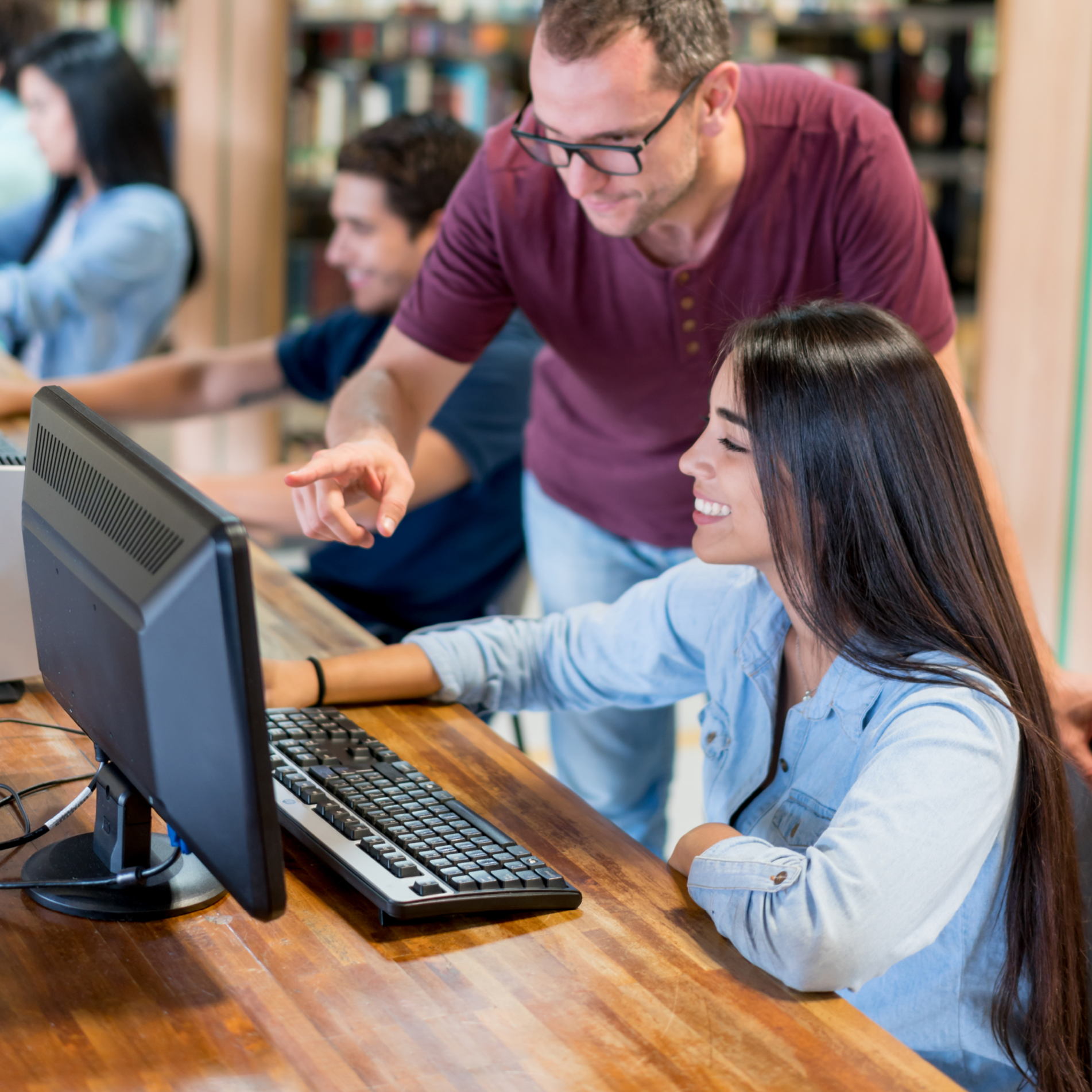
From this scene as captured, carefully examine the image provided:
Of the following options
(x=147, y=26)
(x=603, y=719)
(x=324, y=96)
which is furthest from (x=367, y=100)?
(x=603, y=719)

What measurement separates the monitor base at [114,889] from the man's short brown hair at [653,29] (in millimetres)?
893

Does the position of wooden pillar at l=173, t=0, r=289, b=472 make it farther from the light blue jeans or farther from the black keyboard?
the black keyboard

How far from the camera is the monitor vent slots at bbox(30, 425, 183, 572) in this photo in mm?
818

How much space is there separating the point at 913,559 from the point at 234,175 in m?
3.28

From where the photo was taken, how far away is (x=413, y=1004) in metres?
0.89

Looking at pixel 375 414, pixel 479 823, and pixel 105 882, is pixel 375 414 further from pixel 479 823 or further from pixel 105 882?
pixel 105 882

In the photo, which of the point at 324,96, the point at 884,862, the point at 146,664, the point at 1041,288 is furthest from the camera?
the point at 324,96

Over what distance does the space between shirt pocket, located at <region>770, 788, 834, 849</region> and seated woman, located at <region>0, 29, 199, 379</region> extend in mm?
2292

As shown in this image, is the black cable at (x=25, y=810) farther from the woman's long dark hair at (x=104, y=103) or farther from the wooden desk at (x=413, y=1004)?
the woman's long dark hair at (x=104, y=103)

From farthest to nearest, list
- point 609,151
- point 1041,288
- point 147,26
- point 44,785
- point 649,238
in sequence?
point 147,26, point 1041,288, point 649,238, point 609,151, point 44,785

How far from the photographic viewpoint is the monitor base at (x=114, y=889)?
3.21 ft

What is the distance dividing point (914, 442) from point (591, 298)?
2.25 ft

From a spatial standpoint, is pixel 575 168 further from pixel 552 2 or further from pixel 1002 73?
pixel 1002 73

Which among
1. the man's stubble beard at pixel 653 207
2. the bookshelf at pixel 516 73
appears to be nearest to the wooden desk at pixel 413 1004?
the man's stubble beard at pixel 653 207
